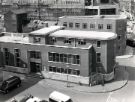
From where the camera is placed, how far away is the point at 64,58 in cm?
5069

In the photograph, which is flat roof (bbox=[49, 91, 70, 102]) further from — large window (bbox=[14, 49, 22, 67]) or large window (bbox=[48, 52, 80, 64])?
large window (bbox=[14, 49, 22, 67])

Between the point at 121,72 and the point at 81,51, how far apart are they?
1199 cm

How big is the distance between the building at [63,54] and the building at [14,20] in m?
22.1

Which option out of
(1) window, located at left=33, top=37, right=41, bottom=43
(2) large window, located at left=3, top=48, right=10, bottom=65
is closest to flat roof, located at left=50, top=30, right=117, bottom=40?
(1) window, located at left=33, top=37, right=41, bottom=43

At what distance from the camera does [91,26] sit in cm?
6844

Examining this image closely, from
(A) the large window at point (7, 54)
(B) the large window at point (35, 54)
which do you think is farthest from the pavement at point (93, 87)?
(A) the large window at point (7, 54)

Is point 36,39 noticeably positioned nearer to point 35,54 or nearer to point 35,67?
point 35,54

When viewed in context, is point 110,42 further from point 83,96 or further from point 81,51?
point 83,96

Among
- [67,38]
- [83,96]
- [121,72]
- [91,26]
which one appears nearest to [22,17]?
[91,26]

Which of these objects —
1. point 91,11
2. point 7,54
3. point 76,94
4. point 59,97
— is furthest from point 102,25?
point 59,97

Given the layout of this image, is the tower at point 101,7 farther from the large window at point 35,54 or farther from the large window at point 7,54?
the large window at point 7,54

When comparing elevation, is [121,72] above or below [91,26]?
below

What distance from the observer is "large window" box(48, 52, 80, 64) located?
49.6 metres

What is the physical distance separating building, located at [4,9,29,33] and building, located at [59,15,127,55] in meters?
14.1
